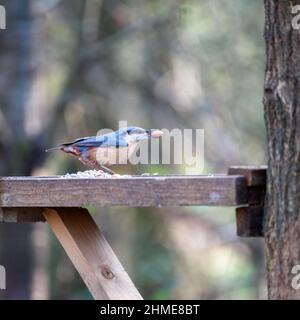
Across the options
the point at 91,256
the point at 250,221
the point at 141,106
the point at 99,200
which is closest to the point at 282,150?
the point at 250,221

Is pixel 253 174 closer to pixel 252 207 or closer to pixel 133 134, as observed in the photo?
pixel 252 207

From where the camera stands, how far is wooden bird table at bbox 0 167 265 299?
3.10 metres

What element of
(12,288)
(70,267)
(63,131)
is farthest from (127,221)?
(12,288)

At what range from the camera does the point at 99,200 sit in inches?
136

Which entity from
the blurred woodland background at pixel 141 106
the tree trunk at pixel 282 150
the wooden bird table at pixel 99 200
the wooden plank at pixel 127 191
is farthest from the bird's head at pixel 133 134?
the blurred woodland background at pixel 141 106

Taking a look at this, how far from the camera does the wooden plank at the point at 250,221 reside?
3.11m

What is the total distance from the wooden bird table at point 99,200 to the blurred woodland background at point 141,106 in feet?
14.3

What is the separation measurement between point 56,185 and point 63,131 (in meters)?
7.25

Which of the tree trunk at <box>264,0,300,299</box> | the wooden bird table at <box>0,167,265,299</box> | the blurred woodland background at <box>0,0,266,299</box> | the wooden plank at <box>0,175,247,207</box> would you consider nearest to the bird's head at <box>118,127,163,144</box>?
the wooden bird table at <box>0,167,265,299</box>

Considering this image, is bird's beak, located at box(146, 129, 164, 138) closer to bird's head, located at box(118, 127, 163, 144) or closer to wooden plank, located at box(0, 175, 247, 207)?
bird's head, located at box(118, 127, 163, 144)

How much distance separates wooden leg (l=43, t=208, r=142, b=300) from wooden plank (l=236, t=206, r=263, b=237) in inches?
33.4

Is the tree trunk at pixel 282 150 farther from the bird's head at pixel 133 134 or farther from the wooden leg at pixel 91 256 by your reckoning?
the bird's head at pixel 133 134

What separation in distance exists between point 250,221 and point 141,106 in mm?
8178
